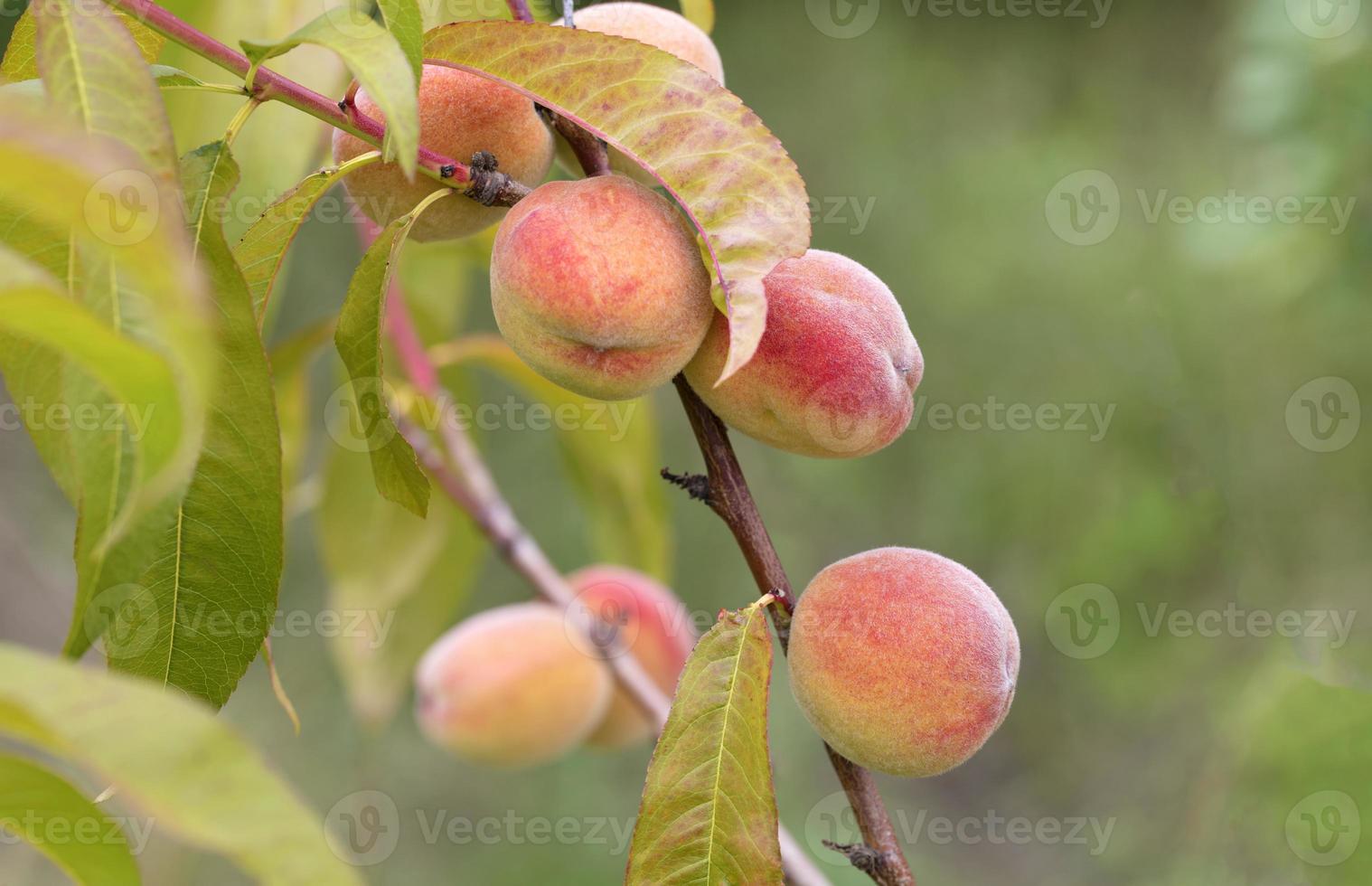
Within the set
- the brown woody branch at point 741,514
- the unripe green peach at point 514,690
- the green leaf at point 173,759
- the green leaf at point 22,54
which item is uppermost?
the green leaf at point 22,54

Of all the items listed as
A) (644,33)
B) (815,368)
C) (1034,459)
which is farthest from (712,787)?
(1034,459)

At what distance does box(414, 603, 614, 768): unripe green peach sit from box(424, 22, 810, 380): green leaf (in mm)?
730

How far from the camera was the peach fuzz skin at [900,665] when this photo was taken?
598 mm

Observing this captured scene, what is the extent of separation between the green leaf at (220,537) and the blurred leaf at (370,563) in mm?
691

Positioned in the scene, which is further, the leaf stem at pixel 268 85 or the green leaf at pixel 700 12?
the green leaf at pixel 700 12

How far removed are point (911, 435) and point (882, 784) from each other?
3.38ft

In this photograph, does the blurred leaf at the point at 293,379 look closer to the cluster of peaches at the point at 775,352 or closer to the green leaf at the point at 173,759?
the cluster of peaches at the point at 775,352

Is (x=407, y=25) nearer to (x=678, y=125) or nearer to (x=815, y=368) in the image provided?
(x=678, y=125)

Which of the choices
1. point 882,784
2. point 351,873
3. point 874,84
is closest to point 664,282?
point 351,873

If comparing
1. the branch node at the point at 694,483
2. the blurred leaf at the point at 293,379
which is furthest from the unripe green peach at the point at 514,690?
the branch node at the point at 694,483

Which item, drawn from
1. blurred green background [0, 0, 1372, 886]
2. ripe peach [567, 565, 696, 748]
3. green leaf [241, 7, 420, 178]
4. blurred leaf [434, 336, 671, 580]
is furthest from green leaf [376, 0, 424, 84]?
blurred green background [0, 0, 1372, 886]

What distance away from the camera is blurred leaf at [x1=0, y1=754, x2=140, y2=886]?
1.30 ft

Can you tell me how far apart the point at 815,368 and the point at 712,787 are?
0.73 feet

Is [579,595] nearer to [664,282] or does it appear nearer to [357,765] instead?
[664,282]
